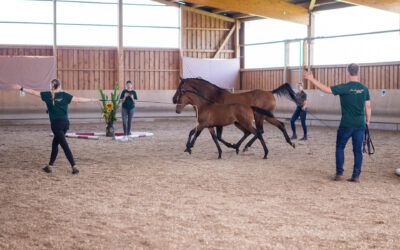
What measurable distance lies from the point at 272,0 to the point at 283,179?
45.0 feet

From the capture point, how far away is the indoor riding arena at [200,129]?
13.5 feet

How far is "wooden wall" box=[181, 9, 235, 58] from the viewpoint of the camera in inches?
913

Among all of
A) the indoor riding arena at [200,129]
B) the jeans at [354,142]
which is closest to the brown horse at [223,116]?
the indoor riding arena at [200,129]

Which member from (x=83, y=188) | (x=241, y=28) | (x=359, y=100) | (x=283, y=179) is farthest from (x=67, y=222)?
(x=241, y=28)

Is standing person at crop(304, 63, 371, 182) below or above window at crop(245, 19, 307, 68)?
below

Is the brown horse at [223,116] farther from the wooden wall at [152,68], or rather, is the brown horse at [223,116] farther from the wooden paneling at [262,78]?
the wooden wall at [152,68]

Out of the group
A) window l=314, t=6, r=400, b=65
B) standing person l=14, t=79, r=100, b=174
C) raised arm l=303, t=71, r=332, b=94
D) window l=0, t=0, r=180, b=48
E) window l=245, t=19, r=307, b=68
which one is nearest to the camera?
raised arm l=303, t=71, r=332, b=94

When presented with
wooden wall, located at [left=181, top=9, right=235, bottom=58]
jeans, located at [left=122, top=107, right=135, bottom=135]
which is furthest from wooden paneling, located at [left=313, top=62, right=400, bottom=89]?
jeans, located at [left=122, top=107, right=135, bottom=135]

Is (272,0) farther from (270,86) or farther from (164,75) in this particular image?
(164,75)

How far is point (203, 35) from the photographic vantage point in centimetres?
2369

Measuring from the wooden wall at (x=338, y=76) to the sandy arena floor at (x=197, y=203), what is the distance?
9.33 meters

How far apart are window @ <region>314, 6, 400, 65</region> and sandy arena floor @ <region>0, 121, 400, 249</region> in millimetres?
9579

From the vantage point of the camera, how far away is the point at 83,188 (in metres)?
5.80

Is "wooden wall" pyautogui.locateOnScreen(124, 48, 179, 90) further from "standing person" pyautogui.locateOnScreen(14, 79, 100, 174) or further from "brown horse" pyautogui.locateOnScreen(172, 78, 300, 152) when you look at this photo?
"standing person" pyautogui.locateOnScreen(14, 79, 100, 174)
